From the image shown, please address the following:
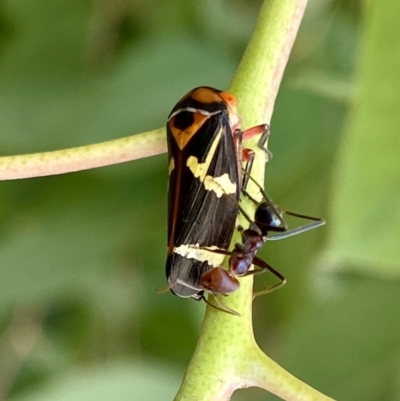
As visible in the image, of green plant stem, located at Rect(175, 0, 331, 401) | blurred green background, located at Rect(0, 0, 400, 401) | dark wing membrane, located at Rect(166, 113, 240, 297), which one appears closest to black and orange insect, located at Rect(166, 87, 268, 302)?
dark wing membrane, located at Rect(166, 113, 240, 297)

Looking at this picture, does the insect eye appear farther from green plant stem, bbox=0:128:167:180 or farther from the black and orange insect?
green plant stem, bbox=0:128:167:180

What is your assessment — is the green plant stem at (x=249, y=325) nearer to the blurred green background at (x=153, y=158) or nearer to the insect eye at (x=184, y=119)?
the insect eye at (x=184, y=119)

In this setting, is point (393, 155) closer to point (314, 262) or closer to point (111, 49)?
point (314, 262)

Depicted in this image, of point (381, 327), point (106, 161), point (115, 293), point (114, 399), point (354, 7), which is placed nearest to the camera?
point (106, 161)

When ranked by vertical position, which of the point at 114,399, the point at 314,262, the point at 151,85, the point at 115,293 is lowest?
the point at 115,293

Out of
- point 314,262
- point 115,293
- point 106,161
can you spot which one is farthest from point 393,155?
point 115,293

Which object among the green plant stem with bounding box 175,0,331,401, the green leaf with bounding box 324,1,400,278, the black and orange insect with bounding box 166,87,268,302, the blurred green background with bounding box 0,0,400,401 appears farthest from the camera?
the blurred green background with bounding box 0,0,400,401
